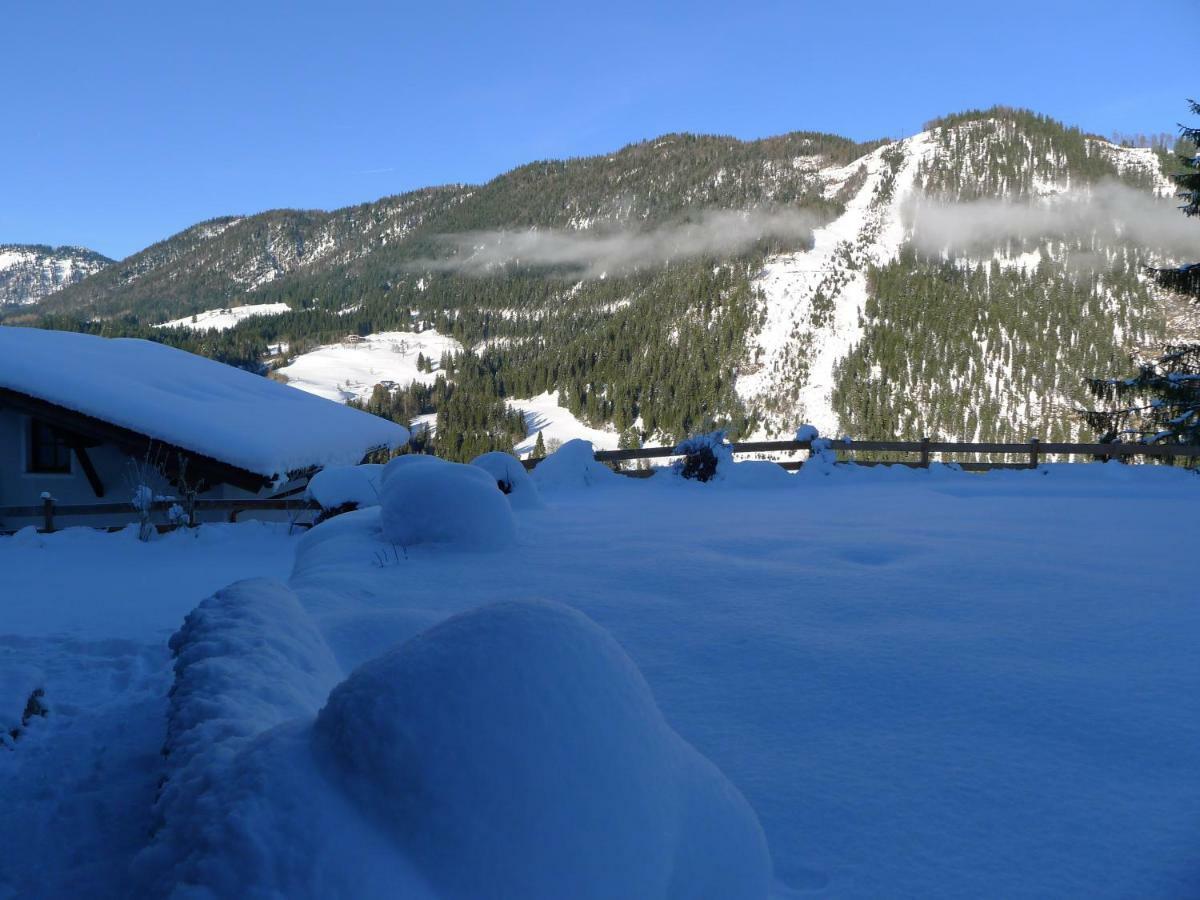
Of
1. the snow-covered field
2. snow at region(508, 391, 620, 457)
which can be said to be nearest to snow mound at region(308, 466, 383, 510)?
the snow-covered field

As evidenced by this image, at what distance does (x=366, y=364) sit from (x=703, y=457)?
13782cm

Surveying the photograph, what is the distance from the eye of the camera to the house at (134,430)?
13.4 metres

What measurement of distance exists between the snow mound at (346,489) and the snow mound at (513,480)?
5.79ft

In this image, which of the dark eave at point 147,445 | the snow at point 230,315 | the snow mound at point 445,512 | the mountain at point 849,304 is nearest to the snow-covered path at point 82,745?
the snow mound at point 445,512

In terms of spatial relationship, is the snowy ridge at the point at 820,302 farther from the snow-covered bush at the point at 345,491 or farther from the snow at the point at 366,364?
the snow-covered bush at the point at 345,491

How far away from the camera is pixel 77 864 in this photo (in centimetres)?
211

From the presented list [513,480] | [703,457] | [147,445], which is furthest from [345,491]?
[703,457]

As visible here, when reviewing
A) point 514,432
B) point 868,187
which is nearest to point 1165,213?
point 868,187

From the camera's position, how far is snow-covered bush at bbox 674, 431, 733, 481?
45.3 ft

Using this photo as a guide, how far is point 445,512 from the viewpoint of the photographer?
6.73 metres

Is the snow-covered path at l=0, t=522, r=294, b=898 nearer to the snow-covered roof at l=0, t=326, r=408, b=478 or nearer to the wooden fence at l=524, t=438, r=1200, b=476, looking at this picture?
the snow-covered roof at l=0, t=326, r=408, b=478

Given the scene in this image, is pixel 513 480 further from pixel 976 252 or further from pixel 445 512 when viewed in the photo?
pixel 976 252

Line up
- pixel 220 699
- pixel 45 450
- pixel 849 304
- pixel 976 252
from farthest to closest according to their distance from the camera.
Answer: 1. pixel 976 252
2. pixel 849 304
3. pixel 45 450
4. pixel 220 699

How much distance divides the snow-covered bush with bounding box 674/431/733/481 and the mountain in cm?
7450
